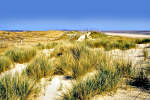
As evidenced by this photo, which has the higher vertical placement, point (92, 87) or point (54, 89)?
point (92, 87)

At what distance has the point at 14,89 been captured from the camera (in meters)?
1.85

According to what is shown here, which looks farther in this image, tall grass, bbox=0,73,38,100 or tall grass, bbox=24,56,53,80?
tall grass, bbox=24,56,53,80

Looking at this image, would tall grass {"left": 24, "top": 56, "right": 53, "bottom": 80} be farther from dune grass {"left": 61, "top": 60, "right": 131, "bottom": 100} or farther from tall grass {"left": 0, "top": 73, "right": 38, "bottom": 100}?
dune grass {"left": 61, "top": 60, "right": 131, "bottom": 100}

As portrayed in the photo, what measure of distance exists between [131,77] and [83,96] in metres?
1.21

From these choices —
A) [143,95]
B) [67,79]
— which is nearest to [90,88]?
[143,95]

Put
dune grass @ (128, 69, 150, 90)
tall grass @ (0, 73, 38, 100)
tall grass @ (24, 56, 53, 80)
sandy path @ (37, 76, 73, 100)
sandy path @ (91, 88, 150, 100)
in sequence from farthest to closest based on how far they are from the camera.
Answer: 1. tall grass @ (24, 56, 53, 80)
2. dune grass @ (128, 69, 150, 90)
3. sandy path @ (37, 76, 73, 100)
4. sandy path @ (91, 88, 150, 100)
5. tall grass @ (0, 73, 38, 100)

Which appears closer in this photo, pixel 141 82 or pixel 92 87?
pixel 92 87

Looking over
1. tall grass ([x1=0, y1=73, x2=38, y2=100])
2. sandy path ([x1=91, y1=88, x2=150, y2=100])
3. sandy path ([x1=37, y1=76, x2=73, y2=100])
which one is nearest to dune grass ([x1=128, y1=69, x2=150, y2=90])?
sandy path ([x1=91, y1=88, x2=150, y2=100])

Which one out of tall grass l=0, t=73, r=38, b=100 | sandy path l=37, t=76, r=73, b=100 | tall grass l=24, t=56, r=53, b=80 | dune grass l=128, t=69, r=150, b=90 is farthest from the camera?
tall grass l=24, t=56, r=53, b=80

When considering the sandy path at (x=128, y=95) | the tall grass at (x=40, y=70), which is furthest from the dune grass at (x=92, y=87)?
the tall grass at (x=40, y=70)

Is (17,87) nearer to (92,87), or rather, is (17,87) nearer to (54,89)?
(54,89)

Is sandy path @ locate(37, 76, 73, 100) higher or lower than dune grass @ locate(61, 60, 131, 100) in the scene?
lower

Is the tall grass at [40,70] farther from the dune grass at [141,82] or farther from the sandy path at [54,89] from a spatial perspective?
the dune grass at [141,82]

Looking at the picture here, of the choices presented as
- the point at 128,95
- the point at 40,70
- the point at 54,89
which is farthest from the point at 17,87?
the point at 128,95
